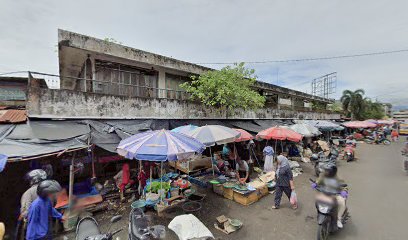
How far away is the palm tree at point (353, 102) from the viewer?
3441 cm

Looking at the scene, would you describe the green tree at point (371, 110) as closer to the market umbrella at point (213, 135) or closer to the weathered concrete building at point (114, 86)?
the weathered concrete building at point (114, 86)

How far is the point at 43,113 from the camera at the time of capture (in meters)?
6.53

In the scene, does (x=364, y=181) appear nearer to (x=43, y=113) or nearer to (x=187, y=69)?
(x=187, y=69)

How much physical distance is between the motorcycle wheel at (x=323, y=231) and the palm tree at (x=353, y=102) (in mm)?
39597

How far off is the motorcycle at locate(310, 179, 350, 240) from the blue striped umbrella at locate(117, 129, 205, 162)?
11.1 ft

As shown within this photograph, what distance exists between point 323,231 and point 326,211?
0.56 m

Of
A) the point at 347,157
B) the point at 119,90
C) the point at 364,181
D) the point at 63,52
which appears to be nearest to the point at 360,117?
the point at 347,157

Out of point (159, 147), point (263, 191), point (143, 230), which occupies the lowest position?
point (263, 191)

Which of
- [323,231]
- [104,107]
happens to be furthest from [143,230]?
[104,107]

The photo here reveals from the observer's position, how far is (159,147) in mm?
4887

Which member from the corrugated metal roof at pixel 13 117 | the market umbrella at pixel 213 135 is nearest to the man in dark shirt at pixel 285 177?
the market umbrella at pixel 213 135

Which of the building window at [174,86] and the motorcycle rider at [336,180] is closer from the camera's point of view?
the motorcycle rider at [336,180]

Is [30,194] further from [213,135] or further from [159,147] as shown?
[213,135]

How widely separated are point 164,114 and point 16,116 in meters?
5.57
